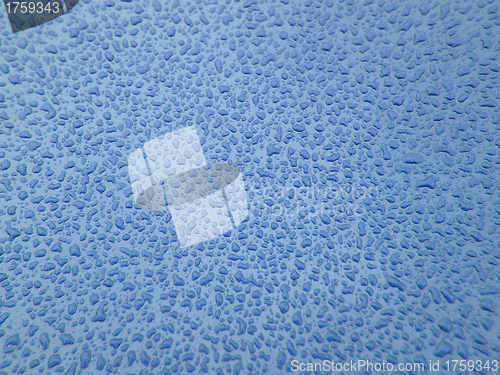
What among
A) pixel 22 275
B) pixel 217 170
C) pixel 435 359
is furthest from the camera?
pixel 217 170

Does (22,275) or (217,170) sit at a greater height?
(217,170)

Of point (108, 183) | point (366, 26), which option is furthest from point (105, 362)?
point (366, 26)

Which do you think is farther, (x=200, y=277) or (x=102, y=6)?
(x=102, y=6)

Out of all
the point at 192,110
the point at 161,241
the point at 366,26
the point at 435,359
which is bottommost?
the point at 435,359

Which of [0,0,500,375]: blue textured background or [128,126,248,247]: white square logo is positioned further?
[128,126,248,247]: white square logo

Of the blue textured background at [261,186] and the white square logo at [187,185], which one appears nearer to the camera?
the blue textured background at [261,186]

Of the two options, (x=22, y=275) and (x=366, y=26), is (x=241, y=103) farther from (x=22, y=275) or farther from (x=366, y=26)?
(x=22, y=275)

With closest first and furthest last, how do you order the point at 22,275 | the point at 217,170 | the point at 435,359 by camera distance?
the point at 435,359
the point at 22,275
the point at 217,170
